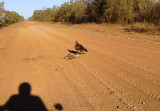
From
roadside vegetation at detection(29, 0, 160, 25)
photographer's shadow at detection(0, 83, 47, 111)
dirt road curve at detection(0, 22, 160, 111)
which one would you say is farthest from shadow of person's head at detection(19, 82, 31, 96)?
roadside vegetation at detection(29, 0, 160, 25)

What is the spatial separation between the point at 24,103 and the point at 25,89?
656 millimetres

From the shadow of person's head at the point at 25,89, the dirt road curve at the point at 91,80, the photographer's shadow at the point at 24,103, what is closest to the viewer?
the photographer's shadow at the point at 24,103

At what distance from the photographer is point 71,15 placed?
122 feet

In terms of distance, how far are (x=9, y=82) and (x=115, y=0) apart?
2124 centimetres

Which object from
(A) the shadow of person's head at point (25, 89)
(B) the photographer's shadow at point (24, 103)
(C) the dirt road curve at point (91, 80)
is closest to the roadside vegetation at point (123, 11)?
(C) the dirt road curve at point (91, 80)

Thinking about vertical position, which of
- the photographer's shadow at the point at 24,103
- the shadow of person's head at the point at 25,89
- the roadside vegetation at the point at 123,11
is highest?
the roadside vegetation at the point at 123,11

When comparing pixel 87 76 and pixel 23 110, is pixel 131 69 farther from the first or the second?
pixel 23 110

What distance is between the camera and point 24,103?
3.07 meters

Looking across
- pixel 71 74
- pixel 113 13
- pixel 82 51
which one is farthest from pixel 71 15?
pixel 71 74

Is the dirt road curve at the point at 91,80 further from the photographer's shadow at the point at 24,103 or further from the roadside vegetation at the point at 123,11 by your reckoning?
the roadside vegetation at the point at 123,11

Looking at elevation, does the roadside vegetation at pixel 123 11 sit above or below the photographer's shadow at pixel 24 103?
above

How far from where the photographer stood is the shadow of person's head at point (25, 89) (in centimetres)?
348

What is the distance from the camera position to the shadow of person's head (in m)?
3.48

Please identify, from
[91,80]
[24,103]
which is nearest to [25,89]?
[24,103]
